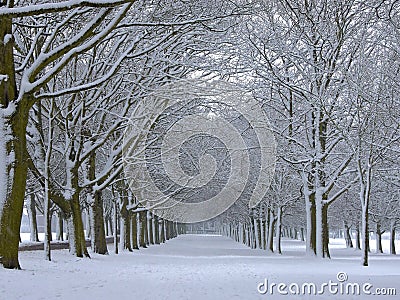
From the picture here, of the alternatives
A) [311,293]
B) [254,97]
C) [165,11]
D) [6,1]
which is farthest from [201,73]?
[311,293]

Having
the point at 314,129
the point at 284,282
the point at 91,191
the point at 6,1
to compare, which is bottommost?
the point at 284,282

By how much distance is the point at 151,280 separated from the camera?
39.5ft

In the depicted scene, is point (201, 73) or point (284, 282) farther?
point (201, 73)

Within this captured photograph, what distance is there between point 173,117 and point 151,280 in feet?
42.0

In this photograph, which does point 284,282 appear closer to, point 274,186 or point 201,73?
point 201,73
